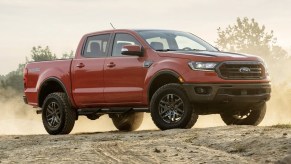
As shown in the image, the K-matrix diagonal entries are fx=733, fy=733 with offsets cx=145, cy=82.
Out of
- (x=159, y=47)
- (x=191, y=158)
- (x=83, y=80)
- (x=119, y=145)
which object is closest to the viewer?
(x=191, y=158)

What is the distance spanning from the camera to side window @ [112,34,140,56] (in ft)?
41.8

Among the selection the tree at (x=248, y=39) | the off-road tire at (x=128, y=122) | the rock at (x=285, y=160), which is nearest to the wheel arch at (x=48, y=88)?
the off-road tire at (x=128, y=122)

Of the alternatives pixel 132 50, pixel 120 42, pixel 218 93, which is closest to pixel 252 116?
pixel 218 93

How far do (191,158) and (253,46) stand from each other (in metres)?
69.5

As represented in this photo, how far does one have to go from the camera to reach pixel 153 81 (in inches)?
474

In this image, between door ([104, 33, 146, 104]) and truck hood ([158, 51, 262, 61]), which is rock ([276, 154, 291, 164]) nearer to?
truck hood ([158, 51, 262, 61])

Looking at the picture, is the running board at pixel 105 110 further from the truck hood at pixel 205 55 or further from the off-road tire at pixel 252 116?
the off-road tire at pixel 252 116

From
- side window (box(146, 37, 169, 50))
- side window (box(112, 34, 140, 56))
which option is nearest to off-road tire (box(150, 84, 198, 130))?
side window (box(146, 37, 169, 50))

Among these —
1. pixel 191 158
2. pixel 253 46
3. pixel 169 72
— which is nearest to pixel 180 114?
pixel 169 72

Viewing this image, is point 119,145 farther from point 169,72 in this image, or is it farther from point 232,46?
point 232,46

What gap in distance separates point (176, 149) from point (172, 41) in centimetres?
390

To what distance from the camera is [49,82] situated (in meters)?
14.2

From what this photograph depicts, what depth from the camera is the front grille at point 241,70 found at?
11.7 meters

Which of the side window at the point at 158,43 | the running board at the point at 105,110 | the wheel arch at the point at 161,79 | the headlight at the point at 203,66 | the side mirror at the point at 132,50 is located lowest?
the running board at the point at 105,110
